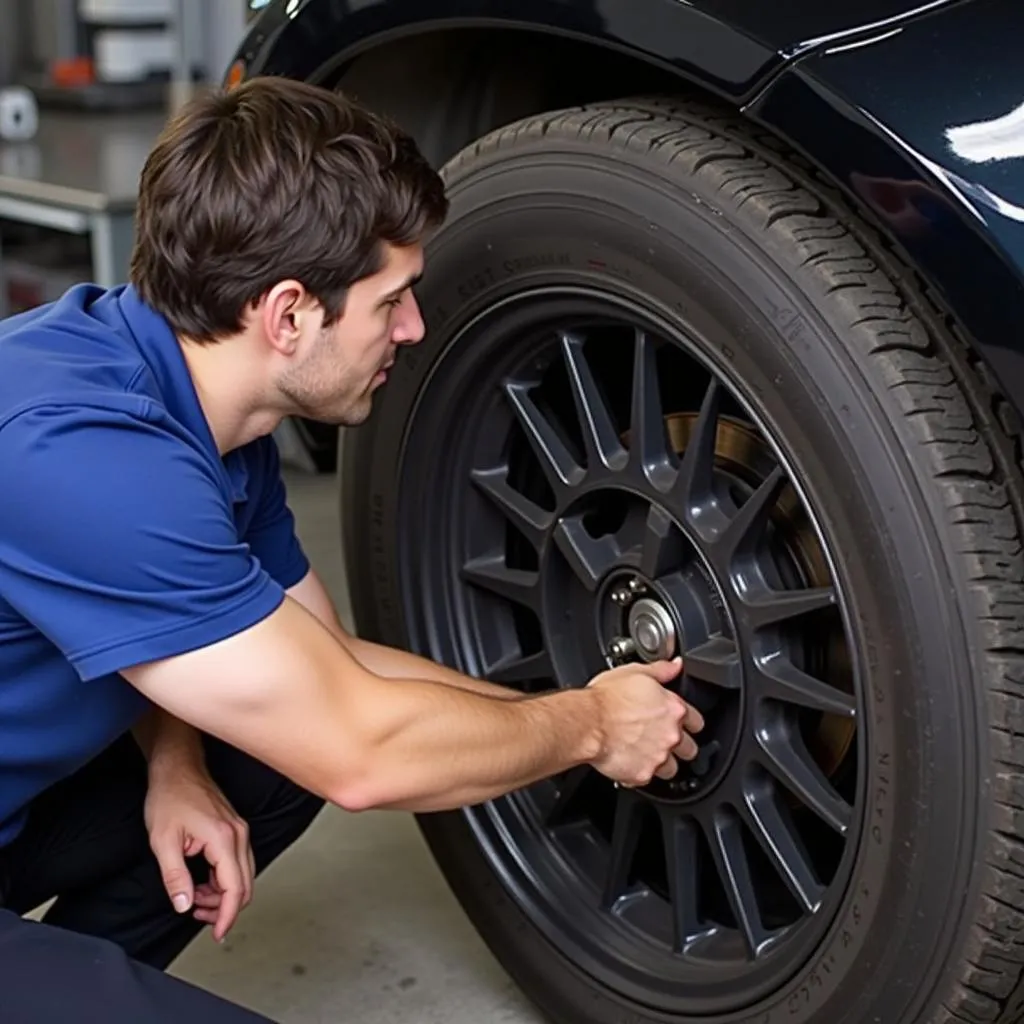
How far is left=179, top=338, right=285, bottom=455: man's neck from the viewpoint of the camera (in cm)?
147

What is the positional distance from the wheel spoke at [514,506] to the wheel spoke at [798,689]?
0.30 m

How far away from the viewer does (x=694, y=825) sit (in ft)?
5.25

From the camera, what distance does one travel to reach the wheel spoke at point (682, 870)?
1598 millimetres

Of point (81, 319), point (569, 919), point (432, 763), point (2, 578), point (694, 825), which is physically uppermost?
point (81, 319)

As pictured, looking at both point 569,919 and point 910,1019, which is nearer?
point 910,1019

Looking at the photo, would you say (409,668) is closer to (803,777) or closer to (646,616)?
(646,616)

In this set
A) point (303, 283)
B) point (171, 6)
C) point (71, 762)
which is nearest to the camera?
point (303, 283)

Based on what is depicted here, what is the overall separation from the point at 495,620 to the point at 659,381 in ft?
1.25

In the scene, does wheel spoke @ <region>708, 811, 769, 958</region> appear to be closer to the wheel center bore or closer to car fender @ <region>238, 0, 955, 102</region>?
the wheel center bore

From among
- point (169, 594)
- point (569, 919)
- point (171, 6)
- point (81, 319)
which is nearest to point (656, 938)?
point (569, 919)

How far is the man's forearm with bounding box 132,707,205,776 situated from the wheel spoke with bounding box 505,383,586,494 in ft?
1.54

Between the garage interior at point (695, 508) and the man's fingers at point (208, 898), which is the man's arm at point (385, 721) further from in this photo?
the man's fingers at point (208, 898)

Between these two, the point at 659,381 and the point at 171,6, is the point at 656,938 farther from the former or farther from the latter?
the point at 171,6

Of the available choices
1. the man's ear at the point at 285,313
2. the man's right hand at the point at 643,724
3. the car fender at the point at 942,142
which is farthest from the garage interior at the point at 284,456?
the car fender at the point at 942,142
